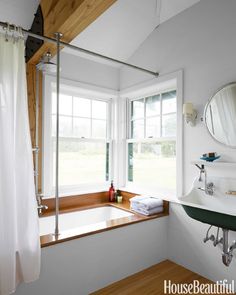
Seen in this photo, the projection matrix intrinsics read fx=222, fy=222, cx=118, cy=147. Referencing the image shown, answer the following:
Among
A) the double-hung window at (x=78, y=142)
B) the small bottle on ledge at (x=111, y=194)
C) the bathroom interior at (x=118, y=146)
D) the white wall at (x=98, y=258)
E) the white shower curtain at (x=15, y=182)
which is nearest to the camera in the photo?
the white shower curtain at (x=15, y=182)

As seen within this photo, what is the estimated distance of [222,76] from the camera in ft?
6.46

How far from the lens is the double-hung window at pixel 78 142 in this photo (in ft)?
8.55

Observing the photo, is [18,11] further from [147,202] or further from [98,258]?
[98,258]

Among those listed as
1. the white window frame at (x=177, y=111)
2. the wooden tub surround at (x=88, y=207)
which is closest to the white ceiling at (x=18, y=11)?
the white window frame at (x=177, y=111)

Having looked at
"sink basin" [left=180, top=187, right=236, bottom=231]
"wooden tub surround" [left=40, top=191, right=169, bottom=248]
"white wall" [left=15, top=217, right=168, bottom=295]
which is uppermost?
"sink basin" [left=180, top=187, right=236, bottom=231]

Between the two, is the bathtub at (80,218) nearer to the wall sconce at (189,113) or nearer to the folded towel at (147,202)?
the folded towel at (147,202)

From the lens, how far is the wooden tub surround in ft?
5.68

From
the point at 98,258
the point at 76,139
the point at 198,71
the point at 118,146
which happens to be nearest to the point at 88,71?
the point at 76,139

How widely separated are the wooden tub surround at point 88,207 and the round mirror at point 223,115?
0.93 m

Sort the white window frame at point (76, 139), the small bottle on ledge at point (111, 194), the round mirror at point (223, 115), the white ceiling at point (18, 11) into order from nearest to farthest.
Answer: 1. the round mirror at point (223, 115)
2. the white ceiling at point (18, 11)
3. the white window frame at point (76, 139)
4. the small bottle on ledge at point (111, 194)

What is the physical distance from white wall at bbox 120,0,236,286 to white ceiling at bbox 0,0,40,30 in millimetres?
1369

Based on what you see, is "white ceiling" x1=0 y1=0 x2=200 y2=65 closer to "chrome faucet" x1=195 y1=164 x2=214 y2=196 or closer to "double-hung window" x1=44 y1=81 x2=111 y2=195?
"double-hung window" x1=44 y1=81 x2=111 y2=195

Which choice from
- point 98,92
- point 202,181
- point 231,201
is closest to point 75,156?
point 98,92

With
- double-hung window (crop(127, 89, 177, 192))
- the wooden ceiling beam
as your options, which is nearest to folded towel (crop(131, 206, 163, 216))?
double-hung window (crop(127, 89, 177, 192))
